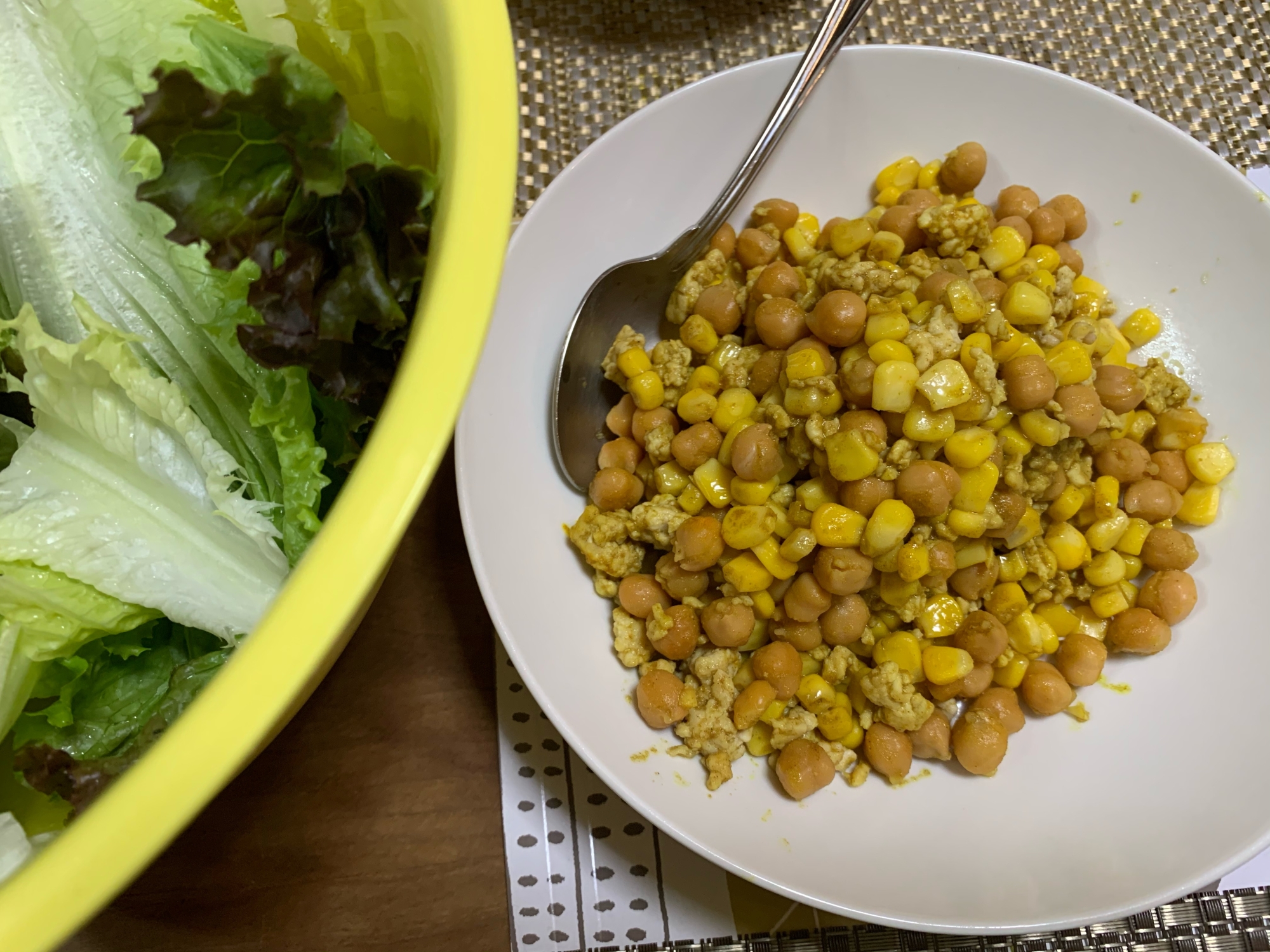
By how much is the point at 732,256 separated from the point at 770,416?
32 cm

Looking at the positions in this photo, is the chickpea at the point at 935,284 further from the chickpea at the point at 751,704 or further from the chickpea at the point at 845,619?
the chickpea at the point at 751,704

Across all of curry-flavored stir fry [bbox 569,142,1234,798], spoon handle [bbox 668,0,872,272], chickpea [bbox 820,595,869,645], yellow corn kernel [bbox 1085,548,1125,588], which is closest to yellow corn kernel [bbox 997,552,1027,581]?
curry-flavored stir fry [bbox 569,142,1234,798]

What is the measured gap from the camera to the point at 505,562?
3.38 feet

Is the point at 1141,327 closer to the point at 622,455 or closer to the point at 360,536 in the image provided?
the point at 622,455

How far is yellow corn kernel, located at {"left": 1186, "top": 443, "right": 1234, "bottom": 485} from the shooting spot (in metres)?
1.19

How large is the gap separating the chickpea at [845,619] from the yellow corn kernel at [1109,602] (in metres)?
0.35

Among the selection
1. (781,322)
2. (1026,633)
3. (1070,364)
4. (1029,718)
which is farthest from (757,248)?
(1029,718)

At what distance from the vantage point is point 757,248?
1259 millimetres

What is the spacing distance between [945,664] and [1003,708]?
11 cm

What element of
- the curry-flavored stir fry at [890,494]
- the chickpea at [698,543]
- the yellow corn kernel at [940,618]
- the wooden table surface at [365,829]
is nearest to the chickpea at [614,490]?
the curry-flavored stir fry at [890,494]

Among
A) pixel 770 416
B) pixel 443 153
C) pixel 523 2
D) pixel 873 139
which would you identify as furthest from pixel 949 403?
pixel 523 2

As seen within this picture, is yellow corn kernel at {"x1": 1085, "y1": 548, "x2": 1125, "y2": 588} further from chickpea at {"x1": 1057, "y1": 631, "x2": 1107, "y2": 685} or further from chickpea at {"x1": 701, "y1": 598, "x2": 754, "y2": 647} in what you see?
chickpea at {"x1": 701, "y1": 598, "x2": 754, "y2": 647}

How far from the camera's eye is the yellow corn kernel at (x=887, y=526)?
102 cm

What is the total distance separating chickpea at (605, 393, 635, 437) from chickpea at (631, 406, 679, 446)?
0.08 ft
